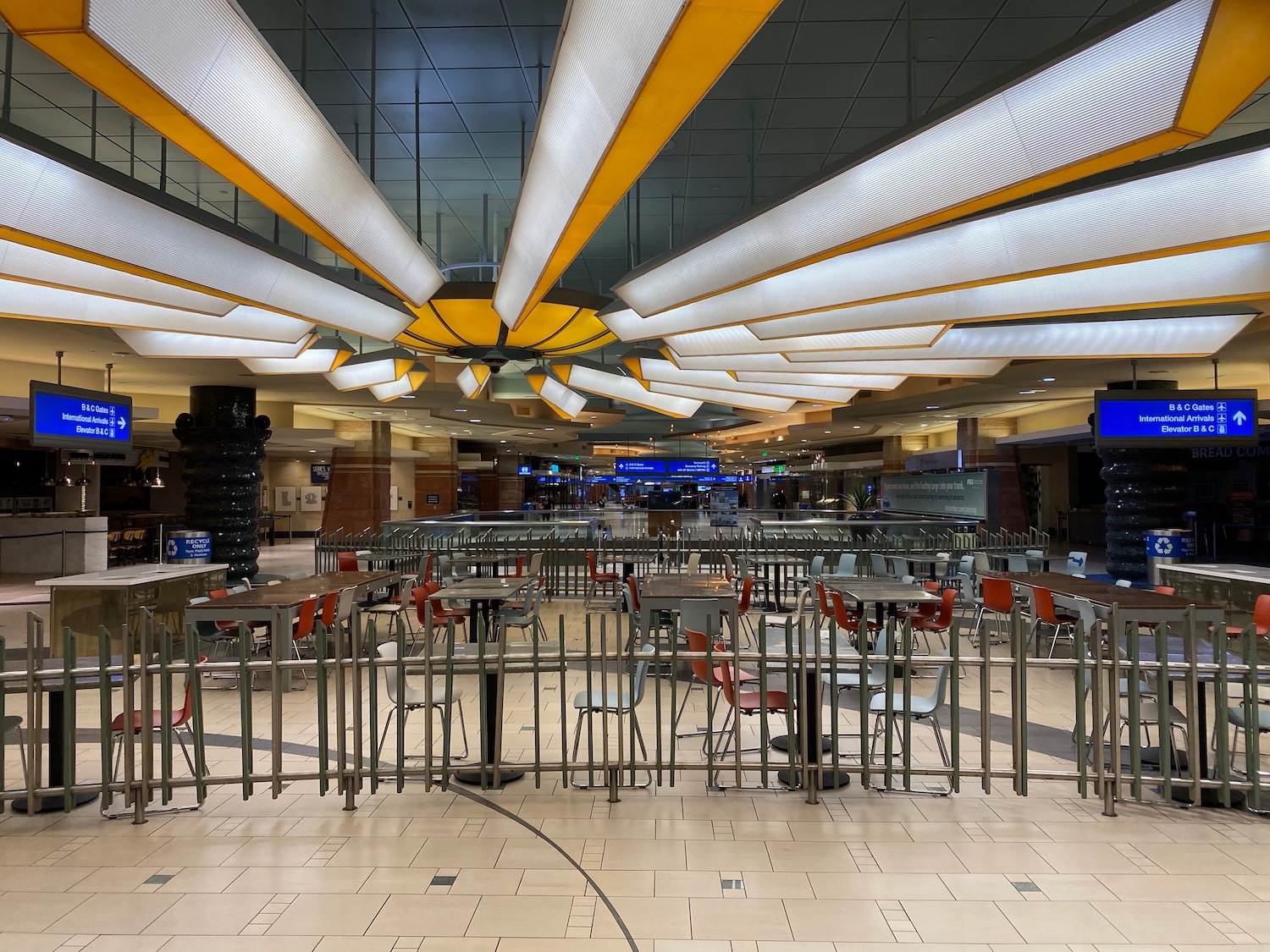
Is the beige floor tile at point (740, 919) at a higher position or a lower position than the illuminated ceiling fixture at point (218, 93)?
lower

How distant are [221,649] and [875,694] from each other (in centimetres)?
→ 739

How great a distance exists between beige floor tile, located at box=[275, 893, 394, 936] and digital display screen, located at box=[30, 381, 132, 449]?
6.95 metres

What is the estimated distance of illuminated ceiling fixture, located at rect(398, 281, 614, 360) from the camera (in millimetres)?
6020

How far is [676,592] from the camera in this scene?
23.3 feet

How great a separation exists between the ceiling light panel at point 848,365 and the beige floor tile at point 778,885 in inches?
204

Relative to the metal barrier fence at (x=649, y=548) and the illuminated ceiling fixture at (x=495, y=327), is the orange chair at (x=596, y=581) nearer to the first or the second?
the metal barrier fence at (x=649, y=548)

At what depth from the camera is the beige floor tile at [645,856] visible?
3.58m

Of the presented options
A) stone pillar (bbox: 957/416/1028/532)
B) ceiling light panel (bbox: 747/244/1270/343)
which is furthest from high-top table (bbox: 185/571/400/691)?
stone pillar (bbox: 957/416/1028/532)

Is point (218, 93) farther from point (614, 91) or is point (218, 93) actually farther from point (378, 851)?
point (378, 851)

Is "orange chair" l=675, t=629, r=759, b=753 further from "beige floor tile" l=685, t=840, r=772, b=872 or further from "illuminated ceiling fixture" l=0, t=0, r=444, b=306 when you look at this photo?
"illuminated ceiling fixture" l=0, t=0, r=444, b=306

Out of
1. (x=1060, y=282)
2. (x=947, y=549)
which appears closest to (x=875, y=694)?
(x=1060, y=282)

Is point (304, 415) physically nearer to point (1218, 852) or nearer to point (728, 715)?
point (728, 715)

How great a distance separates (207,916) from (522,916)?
135cm

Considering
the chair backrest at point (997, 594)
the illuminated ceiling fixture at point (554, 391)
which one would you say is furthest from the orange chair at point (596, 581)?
the chair backrest at point (997, 594)
